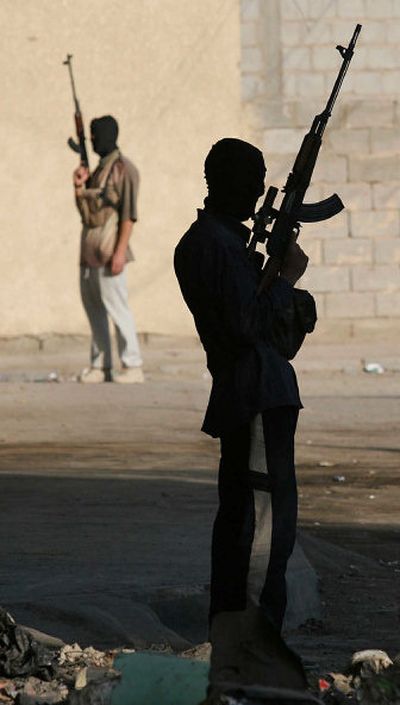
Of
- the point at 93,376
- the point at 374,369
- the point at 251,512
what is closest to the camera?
the point at 251,512

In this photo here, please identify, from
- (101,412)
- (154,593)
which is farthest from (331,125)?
(154,593)

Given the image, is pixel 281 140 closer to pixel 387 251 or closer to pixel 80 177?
pixel 387 251

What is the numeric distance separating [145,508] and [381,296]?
1147cm

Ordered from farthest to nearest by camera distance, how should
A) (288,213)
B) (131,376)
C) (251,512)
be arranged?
1. (131,376)
2. (288,213)
3. (251,512)

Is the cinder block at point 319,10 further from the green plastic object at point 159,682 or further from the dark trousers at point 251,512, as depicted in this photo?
the green plastic object at point 159,682

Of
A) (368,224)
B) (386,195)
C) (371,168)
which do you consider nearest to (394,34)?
(371,168)

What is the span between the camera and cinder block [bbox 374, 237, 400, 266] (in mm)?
19922

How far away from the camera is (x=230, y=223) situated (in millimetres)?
5480

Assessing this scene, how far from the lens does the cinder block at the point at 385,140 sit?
1992 centimetres

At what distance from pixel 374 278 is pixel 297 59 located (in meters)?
2.28

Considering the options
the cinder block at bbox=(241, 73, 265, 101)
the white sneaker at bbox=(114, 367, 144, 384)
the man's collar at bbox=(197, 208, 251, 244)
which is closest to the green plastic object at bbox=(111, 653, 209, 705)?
the man's collar at bbox=(197, 208, 251, 244)

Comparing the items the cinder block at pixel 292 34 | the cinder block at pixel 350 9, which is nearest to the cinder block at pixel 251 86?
the cinder block at pixel 292 34

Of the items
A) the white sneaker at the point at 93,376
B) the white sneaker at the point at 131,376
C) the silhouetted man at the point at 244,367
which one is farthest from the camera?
the white sneaker at the point at 93,376

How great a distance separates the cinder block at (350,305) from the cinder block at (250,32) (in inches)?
102
